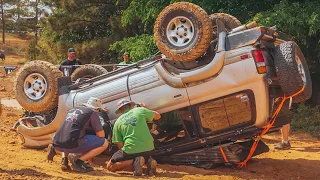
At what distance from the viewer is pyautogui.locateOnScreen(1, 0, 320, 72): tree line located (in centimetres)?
1109

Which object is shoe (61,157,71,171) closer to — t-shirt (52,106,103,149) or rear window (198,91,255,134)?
t-shirt (52,106,103,149)

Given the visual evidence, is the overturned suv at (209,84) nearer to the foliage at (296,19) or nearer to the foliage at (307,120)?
the foliage at (296,19)

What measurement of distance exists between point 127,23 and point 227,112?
936 centimetres

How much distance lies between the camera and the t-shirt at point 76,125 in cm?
659

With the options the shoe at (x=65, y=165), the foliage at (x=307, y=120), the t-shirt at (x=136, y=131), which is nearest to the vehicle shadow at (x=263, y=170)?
the t-shirt at (x=136, y=131)

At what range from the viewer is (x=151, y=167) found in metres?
6.45

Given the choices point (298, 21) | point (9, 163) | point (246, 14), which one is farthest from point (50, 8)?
point (9, 163)

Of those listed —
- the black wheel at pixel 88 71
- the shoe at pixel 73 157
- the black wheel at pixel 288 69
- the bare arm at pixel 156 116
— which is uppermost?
the black wheel at pixel 88 71

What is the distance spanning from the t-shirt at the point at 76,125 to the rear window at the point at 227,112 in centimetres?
143

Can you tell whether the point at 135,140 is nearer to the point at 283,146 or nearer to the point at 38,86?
the point at 38,86

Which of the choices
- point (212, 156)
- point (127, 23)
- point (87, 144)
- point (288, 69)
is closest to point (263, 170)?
point (212, 156)

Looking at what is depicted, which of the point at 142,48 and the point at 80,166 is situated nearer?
the point at 80,166

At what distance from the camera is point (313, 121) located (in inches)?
454

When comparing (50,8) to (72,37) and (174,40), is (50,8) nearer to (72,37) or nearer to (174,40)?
(72,37)
